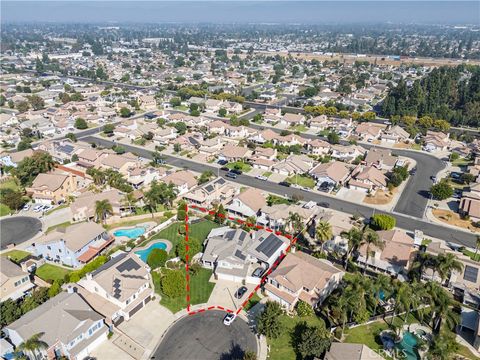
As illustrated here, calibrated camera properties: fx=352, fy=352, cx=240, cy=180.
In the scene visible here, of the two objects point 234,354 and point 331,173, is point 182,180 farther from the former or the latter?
point 234,354

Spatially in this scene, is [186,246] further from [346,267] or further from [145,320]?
[346,267]

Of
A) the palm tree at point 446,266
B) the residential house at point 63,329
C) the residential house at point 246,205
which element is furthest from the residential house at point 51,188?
the palm tree at point 446,266

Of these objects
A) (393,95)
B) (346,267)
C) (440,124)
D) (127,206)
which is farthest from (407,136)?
(127,206)

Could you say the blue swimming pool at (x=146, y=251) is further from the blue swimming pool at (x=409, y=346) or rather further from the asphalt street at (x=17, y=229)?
the blue swimming pool at (x=409, y=346)

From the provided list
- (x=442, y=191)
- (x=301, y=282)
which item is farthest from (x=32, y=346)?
(x=442, y=191)

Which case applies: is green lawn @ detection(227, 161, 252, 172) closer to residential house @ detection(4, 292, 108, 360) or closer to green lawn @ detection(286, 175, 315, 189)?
green lawn @ detection(286, 175, 315, 189)
